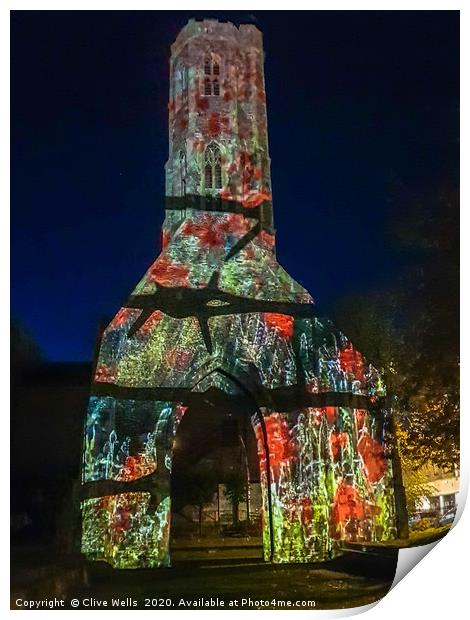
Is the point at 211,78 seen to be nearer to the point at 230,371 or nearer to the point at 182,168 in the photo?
the point at 182,168

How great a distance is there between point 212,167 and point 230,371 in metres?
1.58

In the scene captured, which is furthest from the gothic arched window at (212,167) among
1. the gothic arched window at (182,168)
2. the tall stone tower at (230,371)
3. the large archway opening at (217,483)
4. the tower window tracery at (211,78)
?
the large archway opening at (217,483)

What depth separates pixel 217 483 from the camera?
6305mm

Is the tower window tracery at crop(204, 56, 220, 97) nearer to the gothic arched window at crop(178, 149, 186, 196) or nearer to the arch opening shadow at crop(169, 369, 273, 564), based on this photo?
the gothic arched window at crop(178, 149, 186, 196)

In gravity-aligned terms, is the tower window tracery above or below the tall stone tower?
above

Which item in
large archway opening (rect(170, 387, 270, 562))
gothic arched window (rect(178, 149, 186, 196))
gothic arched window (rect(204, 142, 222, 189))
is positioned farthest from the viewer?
gothic arched window (rect(204, 142, 222, 189))

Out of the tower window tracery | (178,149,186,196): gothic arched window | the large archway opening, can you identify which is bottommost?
the large archway opening

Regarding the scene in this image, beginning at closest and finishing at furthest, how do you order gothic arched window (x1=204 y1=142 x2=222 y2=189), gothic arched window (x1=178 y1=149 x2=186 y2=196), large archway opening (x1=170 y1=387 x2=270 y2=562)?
1. large archway opening (x1=170 y1=387 x2=270 y2=562)
2. gothic arched window (x1=178 y1=149 x2=186 y2=196)
3. gothic arched window (x1=204 y1=142 x2=222 y2=189)

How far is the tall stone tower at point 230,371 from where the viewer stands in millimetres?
6219

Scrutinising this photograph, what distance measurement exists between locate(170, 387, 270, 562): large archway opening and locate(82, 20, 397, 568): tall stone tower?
0.15ft

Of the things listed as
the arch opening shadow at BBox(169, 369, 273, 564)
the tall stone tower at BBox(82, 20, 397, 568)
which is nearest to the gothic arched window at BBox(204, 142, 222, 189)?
the tall stone tower at BBox(82, 20, 397, 568)

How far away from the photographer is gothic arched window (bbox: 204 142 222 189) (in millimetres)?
6645

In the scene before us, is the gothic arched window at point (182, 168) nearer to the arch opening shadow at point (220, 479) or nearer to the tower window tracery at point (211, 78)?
the tower window tracery at point (211, 78)
